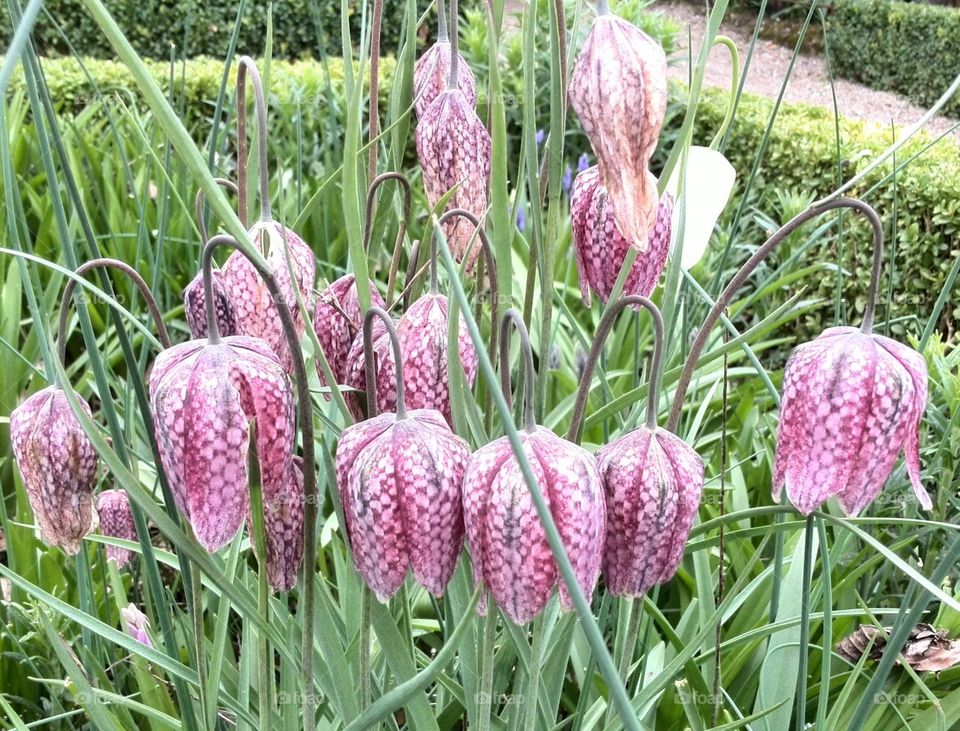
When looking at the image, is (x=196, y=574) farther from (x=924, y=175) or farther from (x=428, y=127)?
(x=924, y=175)

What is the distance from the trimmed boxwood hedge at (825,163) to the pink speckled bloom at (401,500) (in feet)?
3.51

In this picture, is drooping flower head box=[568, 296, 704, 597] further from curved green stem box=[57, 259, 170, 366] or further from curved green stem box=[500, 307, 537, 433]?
curved green stem box=[57, 259, 170, 366]

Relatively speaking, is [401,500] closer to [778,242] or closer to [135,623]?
[778,242]

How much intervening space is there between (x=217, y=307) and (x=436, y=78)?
1.10 feet

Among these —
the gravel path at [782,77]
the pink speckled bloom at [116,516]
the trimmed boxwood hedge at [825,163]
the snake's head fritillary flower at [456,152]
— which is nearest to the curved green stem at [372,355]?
the snake's head fritillary flower at [456,152]

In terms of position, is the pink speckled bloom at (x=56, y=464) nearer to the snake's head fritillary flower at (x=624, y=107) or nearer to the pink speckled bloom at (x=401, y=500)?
the pink speckled bloom at (x=401, y=500)

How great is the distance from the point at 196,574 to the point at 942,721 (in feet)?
2.36

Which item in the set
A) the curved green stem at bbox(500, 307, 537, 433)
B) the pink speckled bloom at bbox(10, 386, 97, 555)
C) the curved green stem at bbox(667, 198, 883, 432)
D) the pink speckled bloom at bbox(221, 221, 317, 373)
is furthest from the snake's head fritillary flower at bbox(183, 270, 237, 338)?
the curved green stem at bbox(667, 198, 883, 432)

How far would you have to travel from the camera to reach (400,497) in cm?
63

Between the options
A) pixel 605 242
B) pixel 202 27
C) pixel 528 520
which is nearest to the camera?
pixel 528 520

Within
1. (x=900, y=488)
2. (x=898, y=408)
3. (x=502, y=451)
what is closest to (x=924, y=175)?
(x=900, y=488)

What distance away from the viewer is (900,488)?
1308 mm

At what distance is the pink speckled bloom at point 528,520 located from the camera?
0.60 meters

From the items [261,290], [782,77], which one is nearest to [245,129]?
[261,290]
